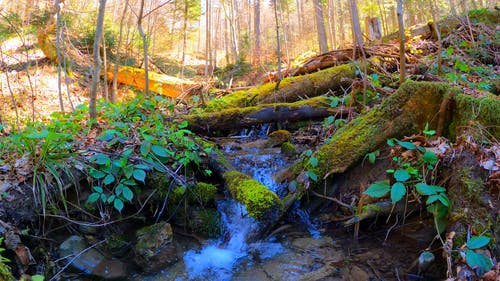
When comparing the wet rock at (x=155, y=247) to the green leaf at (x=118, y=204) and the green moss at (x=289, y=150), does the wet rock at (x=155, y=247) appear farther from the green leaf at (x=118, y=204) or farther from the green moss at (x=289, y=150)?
the green moss at (x=289, y=150)

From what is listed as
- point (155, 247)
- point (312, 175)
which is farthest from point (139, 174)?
point (312, 175)

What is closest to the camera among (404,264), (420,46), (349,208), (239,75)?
(404,264)

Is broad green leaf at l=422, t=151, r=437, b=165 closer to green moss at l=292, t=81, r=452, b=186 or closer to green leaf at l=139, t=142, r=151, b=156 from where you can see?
green moss at l=292, t=81, r=452, b=186

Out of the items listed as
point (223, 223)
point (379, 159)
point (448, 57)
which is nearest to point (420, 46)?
point (448, 57)

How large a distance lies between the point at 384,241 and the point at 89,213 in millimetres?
3162

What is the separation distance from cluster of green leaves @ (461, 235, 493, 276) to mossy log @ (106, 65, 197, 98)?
9.71 metres

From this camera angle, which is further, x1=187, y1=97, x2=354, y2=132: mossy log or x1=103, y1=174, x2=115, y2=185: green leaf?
x1=187, y1=97, x2=354, y2=132: mossy log

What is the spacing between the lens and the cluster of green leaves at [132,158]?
3498 millimetres

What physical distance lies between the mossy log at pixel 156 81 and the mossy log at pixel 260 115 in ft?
16.0

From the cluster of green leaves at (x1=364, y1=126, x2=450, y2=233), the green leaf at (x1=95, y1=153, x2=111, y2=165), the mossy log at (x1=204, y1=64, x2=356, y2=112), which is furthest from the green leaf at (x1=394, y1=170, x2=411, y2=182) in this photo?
the mossy log at (x1=204, y1=64, x2=356, y2=112)

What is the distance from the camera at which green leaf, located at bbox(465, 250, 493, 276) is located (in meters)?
2.10

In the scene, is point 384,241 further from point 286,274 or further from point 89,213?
point 89,213

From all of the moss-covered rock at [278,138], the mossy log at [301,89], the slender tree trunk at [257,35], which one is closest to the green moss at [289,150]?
the moss-covered rock at [278,138]

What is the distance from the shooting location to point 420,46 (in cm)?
848
